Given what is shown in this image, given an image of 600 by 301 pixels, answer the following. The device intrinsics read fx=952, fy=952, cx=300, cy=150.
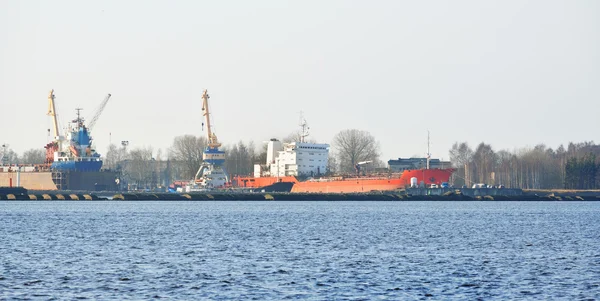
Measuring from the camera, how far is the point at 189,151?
168 meters

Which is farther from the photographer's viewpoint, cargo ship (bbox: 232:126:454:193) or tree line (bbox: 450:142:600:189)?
tree line (bbox: 450:142:600:189)

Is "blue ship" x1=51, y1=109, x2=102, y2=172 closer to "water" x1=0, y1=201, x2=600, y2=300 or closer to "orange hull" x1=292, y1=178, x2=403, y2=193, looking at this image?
"orange hull" x1=292, y1=178, x2=403, y2=193

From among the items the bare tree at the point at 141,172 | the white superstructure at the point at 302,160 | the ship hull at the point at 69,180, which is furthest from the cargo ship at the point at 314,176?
the bare tree at the point at 141,172

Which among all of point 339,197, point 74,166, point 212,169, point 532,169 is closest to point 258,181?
point 212,169

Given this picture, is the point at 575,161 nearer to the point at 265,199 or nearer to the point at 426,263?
the point at 265,199

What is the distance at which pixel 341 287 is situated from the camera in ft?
85.0

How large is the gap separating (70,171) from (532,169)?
229 feet

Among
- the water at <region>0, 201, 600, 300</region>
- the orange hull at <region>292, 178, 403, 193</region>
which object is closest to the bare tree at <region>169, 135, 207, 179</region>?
the orange hull at <region>292, 178, 403, 193</region>

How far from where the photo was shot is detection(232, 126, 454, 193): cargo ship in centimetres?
11500

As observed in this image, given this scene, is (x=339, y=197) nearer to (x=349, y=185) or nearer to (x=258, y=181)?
(x=349, y=185)

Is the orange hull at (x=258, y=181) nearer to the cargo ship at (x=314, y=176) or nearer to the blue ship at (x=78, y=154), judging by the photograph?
the cargo ship at (x=314, y=176)

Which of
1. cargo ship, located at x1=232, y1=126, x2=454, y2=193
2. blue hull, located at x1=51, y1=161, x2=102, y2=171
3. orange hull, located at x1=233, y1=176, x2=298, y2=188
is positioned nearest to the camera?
cargo ship, located at x1=232, y1=126, x2=454, y2=193

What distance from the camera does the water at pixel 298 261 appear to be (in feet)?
83.0

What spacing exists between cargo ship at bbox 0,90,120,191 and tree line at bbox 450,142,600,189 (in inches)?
2296
